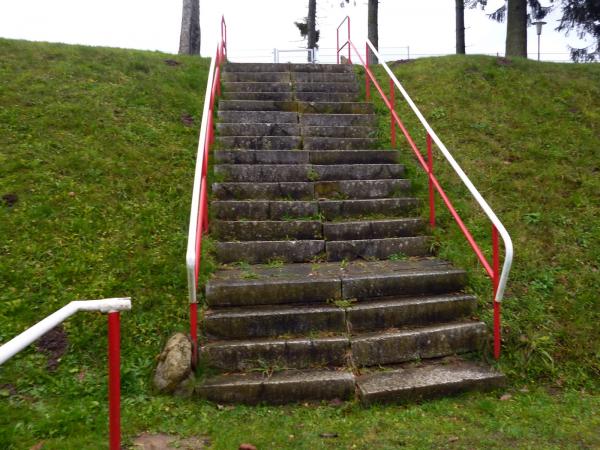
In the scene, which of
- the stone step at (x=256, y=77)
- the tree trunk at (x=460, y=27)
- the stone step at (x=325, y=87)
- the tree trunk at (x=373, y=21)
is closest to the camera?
the stone step at (x=325, y=87)

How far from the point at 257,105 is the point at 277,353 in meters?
4.62

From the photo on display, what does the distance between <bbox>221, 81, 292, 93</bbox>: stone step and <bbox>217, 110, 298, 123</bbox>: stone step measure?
1057mm

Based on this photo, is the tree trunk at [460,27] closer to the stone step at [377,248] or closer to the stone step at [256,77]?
the stone step at [256,77]

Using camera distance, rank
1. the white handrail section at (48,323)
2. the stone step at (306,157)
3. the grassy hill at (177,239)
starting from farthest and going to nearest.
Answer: the stone step at (306,157) → the grassy hill at (177,239) → the white handrail section at (48,323)

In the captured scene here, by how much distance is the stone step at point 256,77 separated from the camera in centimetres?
834

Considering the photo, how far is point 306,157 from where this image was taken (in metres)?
6.20

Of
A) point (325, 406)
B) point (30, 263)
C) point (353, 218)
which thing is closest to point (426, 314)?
point (325, 406)

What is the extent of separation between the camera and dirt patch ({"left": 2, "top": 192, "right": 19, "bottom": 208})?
15.6ft

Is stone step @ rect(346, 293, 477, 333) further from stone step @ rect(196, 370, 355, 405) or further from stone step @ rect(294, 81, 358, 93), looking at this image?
stone step @ rect(294, 81, 358, 93)

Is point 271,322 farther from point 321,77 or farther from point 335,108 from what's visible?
point 321,77

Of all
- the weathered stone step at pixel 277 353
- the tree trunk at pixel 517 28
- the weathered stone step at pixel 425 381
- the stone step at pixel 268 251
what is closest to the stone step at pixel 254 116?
the stone step at pixel 268 251

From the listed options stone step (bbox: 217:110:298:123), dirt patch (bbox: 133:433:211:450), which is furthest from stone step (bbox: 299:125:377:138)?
dirt patch (bbox: 133:433:211:450)

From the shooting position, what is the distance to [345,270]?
450 cm

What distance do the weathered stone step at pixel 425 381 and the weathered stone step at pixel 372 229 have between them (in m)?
1.65
